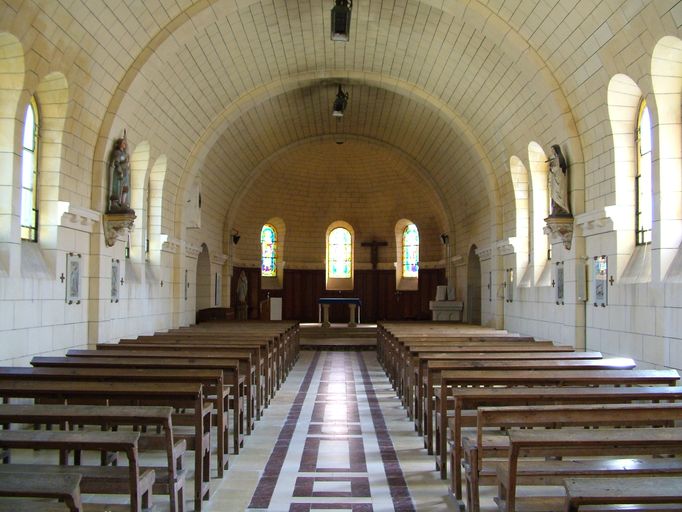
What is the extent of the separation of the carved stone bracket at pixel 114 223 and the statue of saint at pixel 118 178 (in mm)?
115

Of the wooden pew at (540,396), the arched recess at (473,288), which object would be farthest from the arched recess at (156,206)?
the wooden pew at (540,396)

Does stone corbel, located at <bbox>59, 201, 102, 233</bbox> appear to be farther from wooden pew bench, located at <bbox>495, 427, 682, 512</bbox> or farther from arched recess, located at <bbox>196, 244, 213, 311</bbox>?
arched recess, located at <bbox>196, 244, 213, 311</bbox>

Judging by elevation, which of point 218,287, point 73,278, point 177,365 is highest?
point 73,278

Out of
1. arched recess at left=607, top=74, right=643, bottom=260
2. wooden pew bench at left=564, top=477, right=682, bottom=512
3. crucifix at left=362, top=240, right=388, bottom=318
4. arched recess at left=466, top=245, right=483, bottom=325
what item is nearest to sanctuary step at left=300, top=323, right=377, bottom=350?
arched recess at left=466, top=245, right=483, bottom=325

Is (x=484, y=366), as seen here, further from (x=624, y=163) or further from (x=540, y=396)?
(x=624, y=163)

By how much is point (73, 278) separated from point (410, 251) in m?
18.2

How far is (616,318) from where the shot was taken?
10.6m

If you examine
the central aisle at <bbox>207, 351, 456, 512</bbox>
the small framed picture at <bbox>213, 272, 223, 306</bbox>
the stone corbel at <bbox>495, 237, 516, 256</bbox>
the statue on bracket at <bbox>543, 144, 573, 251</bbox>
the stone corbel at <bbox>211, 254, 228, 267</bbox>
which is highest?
the statue on bracket at <bbox>543, 144, 573, 251</bbox>

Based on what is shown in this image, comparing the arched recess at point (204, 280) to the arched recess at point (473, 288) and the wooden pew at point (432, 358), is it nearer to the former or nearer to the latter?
the arched recess at point (473, 288)

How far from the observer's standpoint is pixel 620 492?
2949 millimetres

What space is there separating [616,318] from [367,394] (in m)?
4.26

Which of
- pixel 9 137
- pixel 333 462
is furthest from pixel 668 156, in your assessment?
pixel 9 137

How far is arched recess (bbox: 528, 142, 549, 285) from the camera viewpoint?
14.7 meters

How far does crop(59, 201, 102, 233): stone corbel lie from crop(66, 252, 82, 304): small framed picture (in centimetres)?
49
